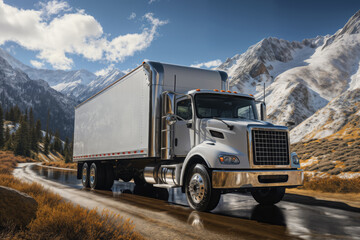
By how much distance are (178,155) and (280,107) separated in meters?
76.3

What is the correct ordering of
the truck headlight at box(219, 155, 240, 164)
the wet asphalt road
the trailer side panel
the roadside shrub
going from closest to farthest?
the wet asphalt road < the truck headlight at box(219, 155, 240, 164) < the trailer side panel < the roadside shrub

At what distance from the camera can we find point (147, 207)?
28.8 feet

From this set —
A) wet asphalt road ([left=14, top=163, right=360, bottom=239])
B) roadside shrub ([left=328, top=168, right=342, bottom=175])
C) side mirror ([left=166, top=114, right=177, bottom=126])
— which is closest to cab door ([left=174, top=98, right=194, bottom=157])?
side mirror ([left=166, top=114, right=177, bottom=126])

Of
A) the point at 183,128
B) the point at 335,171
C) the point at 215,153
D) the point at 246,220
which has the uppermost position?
the point at 183,128

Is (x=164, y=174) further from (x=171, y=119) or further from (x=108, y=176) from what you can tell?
(x=108, y=176)

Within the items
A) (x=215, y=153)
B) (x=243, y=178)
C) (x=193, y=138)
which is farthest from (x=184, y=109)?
(x=243, y=178)

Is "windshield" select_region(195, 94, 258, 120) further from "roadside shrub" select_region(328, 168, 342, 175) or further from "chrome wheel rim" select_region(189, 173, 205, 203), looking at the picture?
"roadside shrub" select_region(328, 168, 342, 175)

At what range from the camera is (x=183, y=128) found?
949 centimetres

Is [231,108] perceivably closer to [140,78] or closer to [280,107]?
[140,78]

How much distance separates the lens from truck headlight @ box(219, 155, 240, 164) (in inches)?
296

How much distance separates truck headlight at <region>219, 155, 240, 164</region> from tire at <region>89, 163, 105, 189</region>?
8.13 meters

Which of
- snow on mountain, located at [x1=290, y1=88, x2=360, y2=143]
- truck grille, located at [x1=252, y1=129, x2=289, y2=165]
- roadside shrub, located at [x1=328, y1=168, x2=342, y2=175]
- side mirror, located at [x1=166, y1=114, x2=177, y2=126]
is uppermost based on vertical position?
snow on mountain, located at [x1=290, y1=88, x2=360, y2=143]

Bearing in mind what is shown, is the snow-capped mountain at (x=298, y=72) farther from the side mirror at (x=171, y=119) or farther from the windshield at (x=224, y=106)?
the side mirror at (x=171, y=119)

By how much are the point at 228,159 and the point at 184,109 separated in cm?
252
